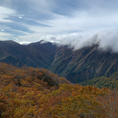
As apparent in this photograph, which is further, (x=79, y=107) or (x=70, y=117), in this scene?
(x=79, y=107)

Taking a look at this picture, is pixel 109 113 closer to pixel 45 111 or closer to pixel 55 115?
pixel 55 115

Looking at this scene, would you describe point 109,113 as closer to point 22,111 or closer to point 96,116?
point 96,116

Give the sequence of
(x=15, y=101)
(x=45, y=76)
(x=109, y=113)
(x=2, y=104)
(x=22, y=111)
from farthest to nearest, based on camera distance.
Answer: (x=45, y=76)
(x=15, y=101)
(x=2, y=104)
(x=22, y=111)
(x=109, y=113)

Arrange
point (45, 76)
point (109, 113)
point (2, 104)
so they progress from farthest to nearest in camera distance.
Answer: point (45, 76), point (2, 104), point (109, 113)

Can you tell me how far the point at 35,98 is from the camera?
31.8 metres

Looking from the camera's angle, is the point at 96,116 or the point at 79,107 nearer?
the point at 96,116

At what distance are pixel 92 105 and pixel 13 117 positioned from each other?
11193 mm

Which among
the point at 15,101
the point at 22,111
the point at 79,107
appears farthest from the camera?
the point at 15,101

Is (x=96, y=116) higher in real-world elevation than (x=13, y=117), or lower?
higher

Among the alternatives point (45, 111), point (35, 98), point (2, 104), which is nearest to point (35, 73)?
point (35, 98)

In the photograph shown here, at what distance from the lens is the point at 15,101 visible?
94.1 feet

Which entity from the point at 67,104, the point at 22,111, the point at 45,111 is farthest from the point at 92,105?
the point at 22,111

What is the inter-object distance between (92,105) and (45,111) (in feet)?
20.7

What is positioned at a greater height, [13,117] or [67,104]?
[67,104]
